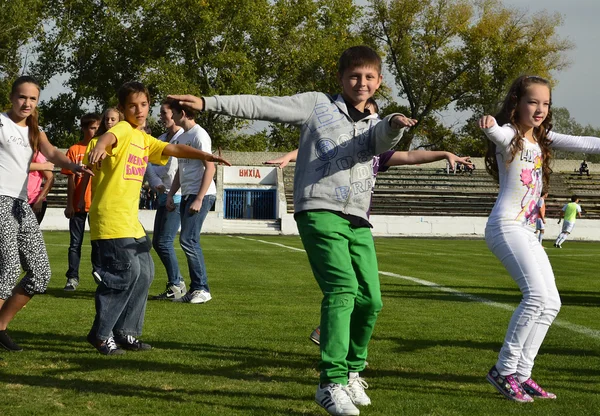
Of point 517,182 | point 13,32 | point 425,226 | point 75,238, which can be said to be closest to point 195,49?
point 13,32

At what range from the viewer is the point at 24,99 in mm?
5965

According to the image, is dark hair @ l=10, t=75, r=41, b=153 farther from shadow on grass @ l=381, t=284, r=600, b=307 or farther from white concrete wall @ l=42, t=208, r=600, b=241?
white concrete wall @ l=42, t=208, r=600, b=241

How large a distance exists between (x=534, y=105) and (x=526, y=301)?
1126 millimetres

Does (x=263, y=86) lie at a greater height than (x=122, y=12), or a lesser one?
lesser

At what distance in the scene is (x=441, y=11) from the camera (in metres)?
66.9

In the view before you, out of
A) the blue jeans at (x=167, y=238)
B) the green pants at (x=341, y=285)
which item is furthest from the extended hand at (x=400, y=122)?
the blue jeans at (x=167, y=238)

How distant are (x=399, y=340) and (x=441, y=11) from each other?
62.9 m

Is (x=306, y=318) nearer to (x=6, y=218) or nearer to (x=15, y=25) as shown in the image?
(x=6, y=218)

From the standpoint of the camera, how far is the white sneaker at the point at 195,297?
9211mm

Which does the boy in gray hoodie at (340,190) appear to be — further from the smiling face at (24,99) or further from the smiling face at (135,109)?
the smiling face at (24,99)

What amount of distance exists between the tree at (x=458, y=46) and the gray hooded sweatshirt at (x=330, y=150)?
63435 millimetres

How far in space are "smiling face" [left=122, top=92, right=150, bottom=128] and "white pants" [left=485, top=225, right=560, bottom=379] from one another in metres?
2.60

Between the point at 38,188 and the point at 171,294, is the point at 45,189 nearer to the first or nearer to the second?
the point at 38,188

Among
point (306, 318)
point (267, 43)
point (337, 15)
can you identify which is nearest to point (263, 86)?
point (267, 43)
